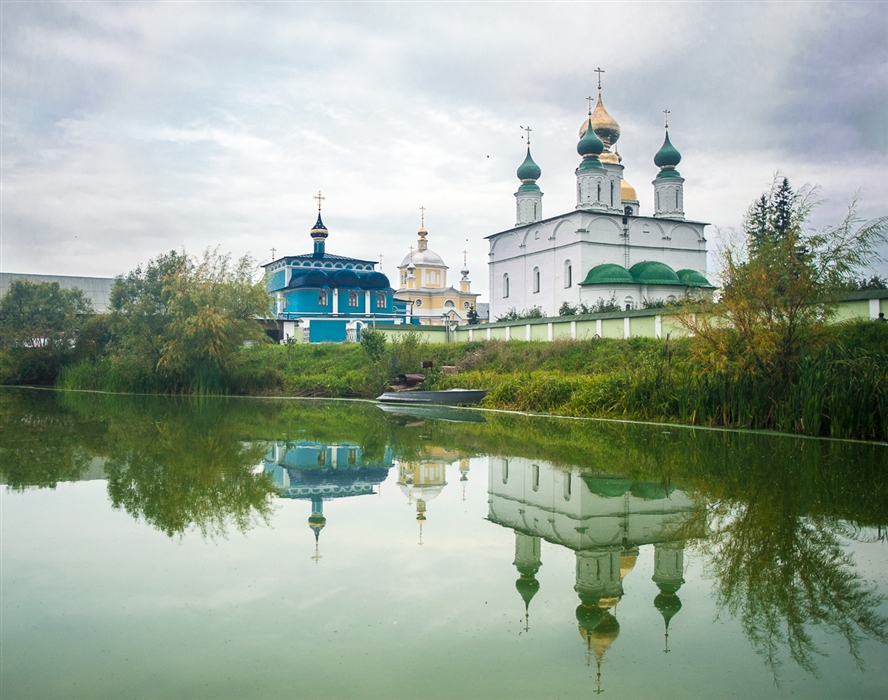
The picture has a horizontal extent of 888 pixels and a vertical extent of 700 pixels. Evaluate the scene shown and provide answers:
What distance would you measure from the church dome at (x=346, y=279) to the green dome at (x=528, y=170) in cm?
1097

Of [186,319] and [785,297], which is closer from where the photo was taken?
[785,297]

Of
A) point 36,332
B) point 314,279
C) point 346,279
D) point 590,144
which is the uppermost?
point 590,144

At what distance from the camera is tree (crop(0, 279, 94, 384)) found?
103ft

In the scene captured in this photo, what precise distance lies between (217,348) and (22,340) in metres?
11.5

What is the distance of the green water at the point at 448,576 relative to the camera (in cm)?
359

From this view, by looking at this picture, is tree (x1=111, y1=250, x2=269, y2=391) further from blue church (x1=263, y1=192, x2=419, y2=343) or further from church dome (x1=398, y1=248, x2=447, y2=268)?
church dome (x1=398, y1=248, x2=447, y2=268)

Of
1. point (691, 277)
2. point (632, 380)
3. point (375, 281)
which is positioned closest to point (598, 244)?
point (691, 277)

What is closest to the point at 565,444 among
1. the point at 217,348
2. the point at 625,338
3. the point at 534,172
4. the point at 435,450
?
the point at 435,450

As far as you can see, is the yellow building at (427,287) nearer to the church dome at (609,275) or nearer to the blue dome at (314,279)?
the blue dome at (314,279)

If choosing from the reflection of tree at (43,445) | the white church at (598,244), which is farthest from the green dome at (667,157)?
the reflection of tree at (43,445)

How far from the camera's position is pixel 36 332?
31.5 meters

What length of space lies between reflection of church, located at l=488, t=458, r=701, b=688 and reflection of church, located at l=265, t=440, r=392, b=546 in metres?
1.35

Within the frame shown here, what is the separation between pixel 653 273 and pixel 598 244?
3.13 m

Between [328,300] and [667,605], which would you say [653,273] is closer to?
[328,300]
